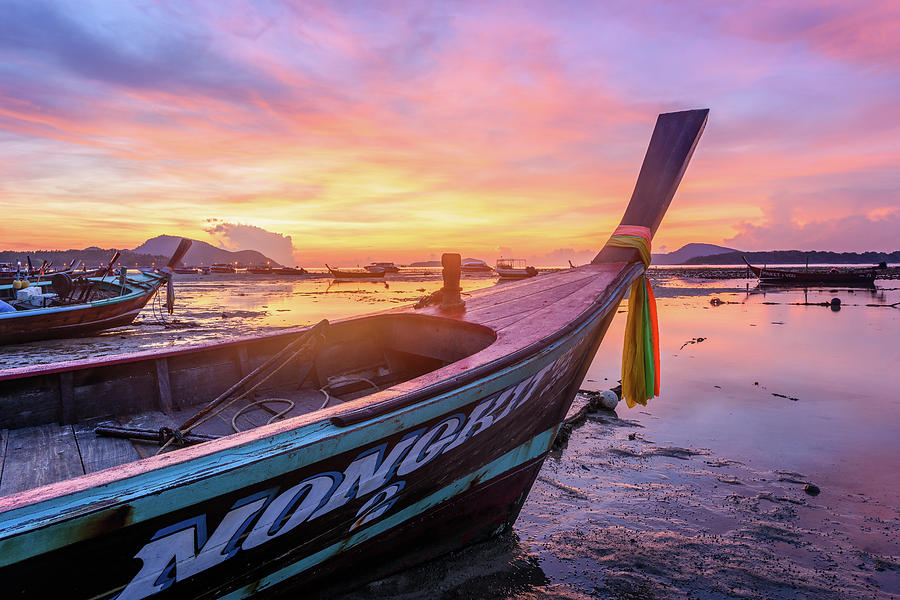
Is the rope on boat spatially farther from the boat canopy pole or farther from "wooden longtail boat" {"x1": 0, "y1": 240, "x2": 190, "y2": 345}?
"wooden longtail boat" {"x1": 0, "y1": 240, "x2": 190, "y2": 345}

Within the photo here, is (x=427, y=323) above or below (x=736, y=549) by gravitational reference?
above

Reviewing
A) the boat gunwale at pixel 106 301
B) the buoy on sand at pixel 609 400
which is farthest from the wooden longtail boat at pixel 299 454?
the boat gunwale at pixel 106 301

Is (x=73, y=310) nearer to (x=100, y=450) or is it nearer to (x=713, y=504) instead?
(x=100, y=450)

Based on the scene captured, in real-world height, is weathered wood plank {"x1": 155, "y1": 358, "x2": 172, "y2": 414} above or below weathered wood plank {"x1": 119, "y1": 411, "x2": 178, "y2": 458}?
above

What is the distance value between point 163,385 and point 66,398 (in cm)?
59

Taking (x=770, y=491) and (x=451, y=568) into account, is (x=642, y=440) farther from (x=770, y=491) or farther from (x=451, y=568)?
(x=451, y=568)

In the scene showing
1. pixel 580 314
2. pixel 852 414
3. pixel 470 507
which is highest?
pixel 580 314

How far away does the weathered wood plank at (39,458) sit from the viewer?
7.86 feet

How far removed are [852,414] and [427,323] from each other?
23.5 feet

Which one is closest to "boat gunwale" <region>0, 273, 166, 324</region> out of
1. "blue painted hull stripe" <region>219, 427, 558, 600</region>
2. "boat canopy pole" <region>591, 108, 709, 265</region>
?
"blue painted hull stripe" <region>219, 427, 558, 600</region>

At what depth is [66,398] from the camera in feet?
10.3

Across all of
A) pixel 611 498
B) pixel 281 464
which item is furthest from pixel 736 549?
pixel 281 464

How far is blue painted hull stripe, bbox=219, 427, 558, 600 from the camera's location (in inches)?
74.1

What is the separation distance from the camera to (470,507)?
9.73ft
